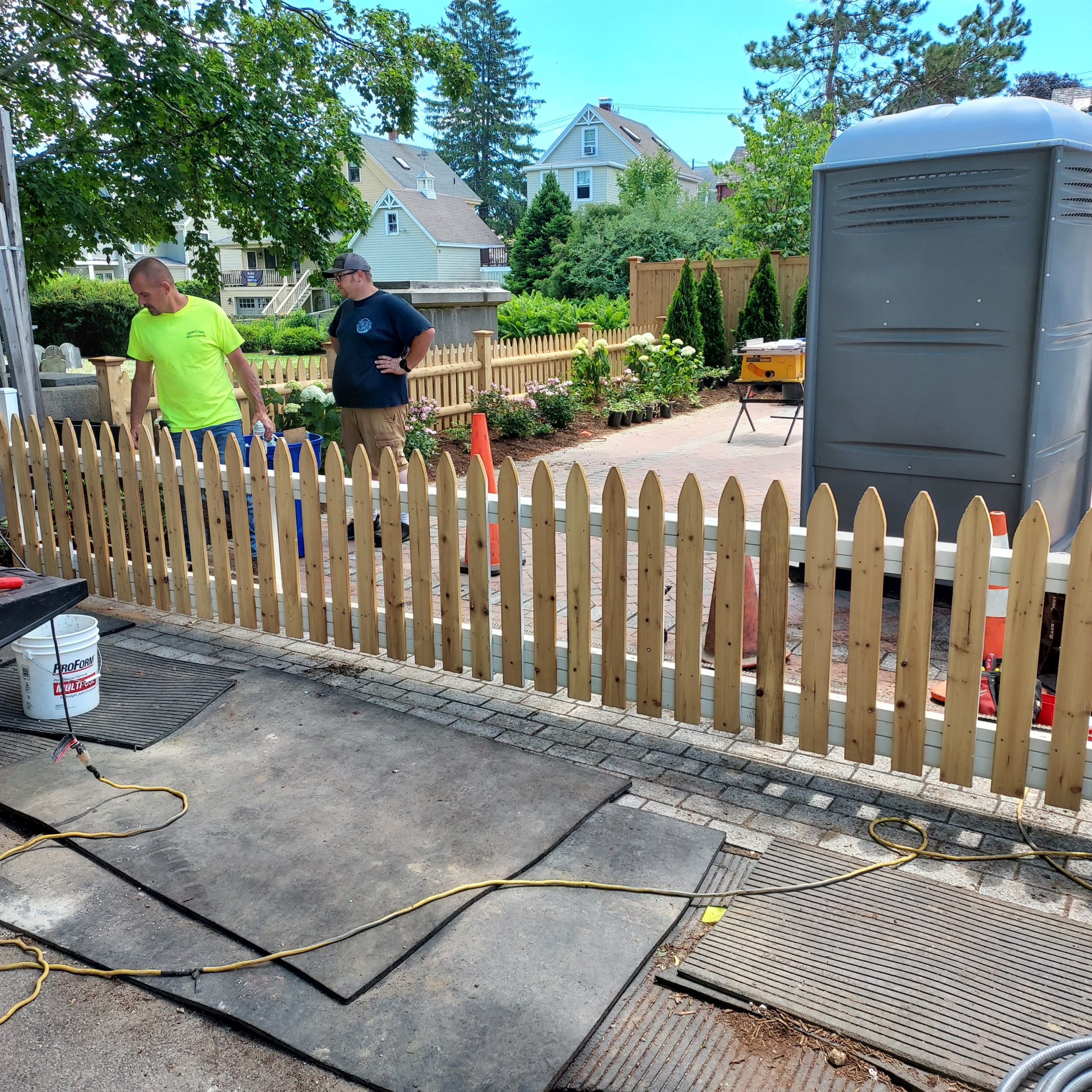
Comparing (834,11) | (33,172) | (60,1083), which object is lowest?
(60,1083)

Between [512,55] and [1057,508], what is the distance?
67667 millimetres

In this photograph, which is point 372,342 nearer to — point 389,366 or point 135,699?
point 389,366

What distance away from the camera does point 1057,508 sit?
19.1 ft

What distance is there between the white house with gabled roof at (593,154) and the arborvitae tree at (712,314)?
3765 centimetres

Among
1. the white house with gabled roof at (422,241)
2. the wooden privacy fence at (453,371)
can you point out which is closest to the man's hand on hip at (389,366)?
the wooden privacy fence at (453,371)

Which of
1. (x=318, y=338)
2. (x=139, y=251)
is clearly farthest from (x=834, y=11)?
(x=139, y=251)

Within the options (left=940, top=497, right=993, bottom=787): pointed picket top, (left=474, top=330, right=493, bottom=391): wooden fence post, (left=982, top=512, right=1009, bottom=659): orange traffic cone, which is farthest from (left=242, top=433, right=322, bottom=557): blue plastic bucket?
(left=474, top=330, right=493, bottom=391): wooden fence post

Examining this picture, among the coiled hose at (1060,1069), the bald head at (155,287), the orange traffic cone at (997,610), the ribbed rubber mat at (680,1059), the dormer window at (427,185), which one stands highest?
the dormer window at (427,185)

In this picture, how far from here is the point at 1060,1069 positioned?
2.23 meters

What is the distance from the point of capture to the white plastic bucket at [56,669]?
4.27 meters

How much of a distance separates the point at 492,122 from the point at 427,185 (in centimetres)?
1565

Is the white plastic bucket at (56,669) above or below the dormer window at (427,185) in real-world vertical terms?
below

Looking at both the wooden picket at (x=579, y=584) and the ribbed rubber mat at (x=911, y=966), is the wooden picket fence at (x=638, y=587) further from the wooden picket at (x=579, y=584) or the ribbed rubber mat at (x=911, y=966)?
the ribbed rubber mat at (x=911, y=966)

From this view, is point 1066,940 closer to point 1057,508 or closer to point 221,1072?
point 221,1072
